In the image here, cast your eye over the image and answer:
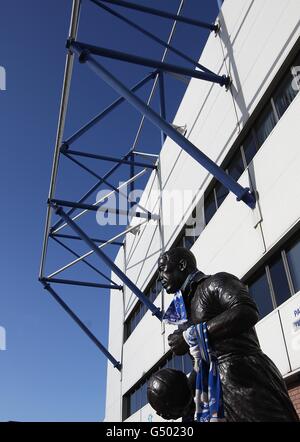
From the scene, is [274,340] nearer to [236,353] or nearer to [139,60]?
[236,353]

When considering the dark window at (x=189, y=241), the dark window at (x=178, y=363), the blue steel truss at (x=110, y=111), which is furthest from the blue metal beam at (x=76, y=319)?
the dark window at (x=189, y=241)

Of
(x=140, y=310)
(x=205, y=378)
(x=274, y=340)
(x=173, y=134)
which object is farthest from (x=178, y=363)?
(x=205, y=378)

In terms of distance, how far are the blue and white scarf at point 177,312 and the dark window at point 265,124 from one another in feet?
17.3

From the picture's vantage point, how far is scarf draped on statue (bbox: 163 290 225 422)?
2.35 m

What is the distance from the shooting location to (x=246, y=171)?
314 inches

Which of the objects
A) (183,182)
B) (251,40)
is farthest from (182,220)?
(251,40)

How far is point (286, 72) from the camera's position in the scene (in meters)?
7.34

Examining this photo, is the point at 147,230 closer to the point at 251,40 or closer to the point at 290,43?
the point at 251,40

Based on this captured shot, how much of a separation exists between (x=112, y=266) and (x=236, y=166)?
5811 mm

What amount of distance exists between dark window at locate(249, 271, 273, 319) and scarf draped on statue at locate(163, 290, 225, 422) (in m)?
4.88

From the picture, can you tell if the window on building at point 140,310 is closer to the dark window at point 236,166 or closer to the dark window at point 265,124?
the dark window at point 236,166

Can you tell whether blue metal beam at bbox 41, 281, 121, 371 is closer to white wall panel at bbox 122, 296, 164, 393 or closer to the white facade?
white wall panel at bbox 122, 296, 164, 393

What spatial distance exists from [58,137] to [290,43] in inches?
275

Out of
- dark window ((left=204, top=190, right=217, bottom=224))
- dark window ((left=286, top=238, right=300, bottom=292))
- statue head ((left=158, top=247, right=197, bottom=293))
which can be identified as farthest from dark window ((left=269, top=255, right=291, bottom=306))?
statue head ((left=158, top=247, right=197, bottom=293))
